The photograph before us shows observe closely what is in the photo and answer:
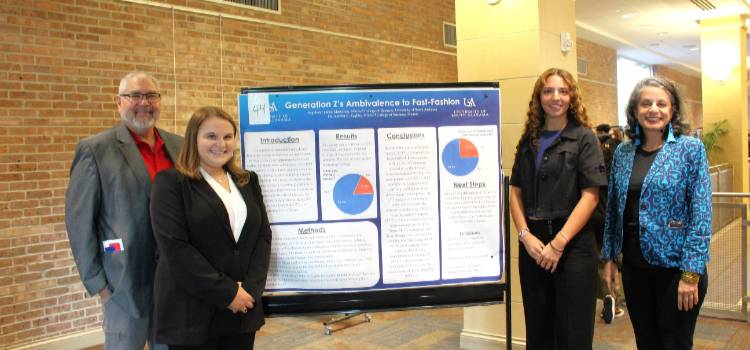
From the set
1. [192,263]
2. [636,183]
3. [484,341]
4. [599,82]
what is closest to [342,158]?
[192,263]

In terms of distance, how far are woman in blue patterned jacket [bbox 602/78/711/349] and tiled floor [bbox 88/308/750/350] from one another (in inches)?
77.1

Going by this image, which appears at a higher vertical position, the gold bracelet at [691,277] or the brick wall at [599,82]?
the brick wall at [599,82]

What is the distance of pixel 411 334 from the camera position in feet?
15.3

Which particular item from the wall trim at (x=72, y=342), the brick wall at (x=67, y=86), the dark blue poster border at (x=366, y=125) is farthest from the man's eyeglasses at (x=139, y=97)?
the wall trim at (x=72, y=342)

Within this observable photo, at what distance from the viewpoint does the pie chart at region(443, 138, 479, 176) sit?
2.51m

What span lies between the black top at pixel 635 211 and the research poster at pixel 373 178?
1.78ft

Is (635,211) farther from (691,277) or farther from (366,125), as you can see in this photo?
(366,125)

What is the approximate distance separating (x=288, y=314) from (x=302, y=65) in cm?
412

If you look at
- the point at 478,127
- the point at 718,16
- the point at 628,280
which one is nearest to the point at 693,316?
the point at 628,280

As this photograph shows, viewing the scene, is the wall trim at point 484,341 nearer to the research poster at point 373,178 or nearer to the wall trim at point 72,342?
the research poster at point 373,178

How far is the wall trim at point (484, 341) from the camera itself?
3.89 meters

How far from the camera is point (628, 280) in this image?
2.46 m

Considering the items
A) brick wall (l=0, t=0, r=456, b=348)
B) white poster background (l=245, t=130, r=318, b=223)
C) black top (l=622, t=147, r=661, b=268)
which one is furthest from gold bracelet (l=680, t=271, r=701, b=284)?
brick wall (l=0, t=0, r=456, b=348)

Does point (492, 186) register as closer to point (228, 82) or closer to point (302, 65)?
point (228, 82)
